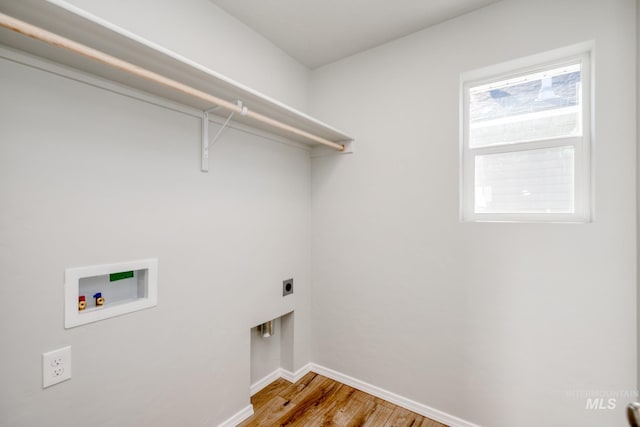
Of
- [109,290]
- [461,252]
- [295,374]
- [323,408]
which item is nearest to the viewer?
[109,290]

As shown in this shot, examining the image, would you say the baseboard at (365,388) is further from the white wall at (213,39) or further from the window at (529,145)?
the white wall at (213,39)

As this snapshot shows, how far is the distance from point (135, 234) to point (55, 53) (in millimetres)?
731

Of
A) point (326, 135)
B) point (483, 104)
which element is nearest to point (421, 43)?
point (483, 104)

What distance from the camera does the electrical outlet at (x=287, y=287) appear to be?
2.13 meters

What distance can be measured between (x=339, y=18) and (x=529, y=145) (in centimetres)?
133

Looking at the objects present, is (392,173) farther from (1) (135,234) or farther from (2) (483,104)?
(1) (135,234)

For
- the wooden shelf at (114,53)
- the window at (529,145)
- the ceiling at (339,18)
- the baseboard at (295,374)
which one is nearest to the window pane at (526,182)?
the window at (529,145)

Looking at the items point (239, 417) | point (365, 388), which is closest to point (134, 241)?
point (239, 417)

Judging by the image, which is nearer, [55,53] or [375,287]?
[55,53]

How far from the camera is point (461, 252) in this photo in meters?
1.72

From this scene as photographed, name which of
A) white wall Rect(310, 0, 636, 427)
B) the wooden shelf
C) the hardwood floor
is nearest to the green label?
the wooden shelf

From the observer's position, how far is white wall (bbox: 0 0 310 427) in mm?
1030

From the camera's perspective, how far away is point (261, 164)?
6.36 ft

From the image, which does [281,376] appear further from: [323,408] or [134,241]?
[134,241]
